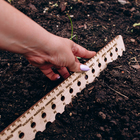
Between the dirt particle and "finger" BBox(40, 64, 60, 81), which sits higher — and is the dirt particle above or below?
below

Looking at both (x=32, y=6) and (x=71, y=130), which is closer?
(x=71, y=130)

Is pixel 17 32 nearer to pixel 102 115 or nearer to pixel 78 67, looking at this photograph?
pixel 78 67

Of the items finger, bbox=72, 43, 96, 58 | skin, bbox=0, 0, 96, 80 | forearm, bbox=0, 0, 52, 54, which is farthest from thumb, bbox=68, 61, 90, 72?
forearm, bbox=0, 0, 52, 54

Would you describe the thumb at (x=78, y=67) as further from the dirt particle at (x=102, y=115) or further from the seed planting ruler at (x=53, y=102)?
the dirt particle at (x=102, y=115)

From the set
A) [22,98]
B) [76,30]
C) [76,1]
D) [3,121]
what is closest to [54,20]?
[76,30]

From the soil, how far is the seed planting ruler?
58 millimetres

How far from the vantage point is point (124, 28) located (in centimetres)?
216

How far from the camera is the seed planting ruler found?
3.67 ft

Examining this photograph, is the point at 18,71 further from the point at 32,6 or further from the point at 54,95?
the point at 32,6

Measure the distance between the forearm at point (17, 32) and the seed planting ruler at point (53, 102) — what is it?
469 millimetres

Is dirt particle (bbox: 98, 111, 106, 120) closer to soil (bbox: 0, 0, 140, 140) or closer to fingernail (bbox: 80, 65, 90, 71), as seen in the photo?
soil (bbox: 0, 0, 140, 140)

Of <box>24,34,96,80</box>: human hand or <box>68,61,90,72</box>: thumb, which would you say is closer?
<box>24,34,96,80</box>: human hand

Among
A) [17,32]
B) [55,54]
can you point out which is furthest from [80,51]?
[17,32]

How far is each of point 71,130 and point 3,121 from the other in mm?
660
